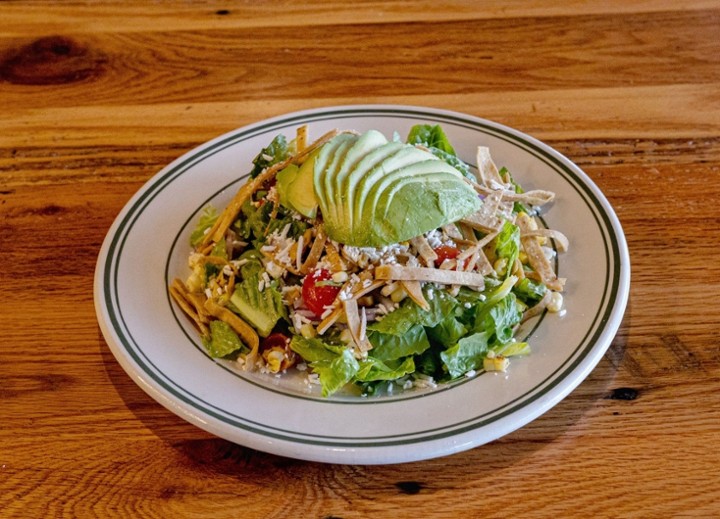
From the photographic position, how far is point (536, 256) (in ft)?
7.37

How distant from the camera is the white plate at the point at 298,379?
66.9 inches

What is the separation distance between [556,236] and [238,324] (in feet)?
3.38

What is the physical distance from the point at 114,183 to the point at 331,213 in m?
1.25

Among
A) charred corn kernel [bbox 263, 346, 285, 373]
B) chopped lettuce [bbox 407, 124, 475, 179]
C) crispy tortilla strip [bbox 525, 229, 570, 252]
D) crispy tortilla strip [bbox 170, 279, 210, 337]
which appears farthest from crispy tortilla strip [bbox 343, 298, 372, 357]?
chopped lettuce [bbox 407, 124, 475, 179]

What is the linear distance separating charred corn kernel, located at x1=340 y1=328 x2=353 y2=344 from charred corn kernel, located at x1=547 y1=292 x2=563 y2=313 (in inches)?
22.9

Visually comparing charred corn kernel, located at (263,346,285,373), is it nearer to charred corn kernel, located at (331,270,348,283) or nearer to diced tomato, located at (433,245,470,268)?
charred corn kernel, located at (331,270,348,283)

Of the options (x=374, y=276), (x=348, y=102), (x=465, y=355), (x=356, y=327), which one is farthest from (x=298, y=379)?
(x=348, y=102)

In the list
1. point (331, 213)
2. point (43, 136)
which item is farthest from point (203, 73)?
point (331, 213)

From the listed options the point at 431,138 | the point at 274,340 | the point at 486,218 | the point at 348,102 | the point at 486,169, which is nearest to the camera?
the point at 274,340

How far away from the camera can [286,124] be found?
2801mm

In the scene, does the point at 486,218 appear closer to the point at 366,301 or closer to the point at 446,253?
the point at 446,253

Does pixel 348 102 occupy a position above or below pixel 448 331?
above

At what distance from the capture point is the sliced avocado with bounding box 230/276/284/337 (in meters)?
2.11

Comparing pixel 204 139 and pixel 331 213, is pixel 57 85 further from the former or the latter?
pixel 331 213
